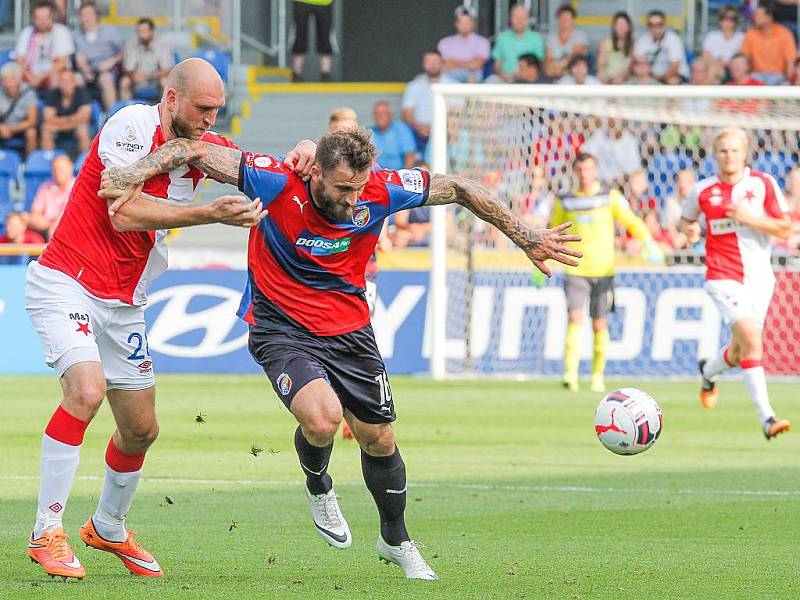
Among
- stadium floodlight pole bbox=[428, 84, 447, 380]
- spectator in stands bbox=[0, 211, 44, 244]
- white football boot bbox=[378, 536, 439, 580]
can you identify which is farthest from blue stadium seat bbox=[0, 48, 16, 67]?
white football boot bbox=[378, 536, 439, 580]

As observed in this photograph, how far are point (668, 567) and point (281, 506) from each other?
2.69 metres

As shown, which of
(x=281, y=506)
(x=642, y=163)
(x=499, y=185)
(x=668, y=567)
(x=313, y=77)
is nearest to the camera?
(x=668, y=567)

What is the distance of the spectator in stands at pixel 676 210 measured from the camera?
60.9 feet

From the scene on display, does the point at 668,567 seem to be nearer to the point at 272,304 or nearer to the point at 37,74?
the point at 272,304

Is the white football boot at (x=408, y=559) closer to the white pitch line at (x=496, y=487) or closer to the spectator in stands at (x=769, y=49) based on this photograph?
the white pitch line at (x=496, y=487)

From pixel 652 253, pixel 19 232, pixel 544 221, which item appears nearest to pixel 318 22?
pixel 19 232

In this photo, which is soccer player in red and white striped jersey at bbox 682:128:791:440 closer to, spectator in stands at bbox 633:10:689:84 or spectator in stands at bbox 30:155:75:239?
spectator in stands at bbox 633:10:689:84

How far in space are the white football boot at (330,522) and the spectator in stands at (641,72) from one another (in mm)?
15171

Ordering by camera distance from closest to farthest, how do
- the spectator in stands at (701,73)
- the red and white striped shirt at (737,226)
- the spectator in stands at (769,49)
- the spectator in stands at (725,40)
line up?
the red and white striped shirt at (737,226) → the spectator in stands at (769,49) → the spectator in stands at (701,73) → the spectator in stands at (725,40)

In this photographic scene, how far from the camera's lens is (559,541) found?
7.46m

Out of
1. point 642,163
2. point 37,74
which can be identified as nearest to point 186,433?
point 642,163

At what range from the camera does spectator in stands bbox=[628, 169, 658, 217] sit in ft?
63.2

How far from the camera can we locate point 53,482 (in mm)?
6219

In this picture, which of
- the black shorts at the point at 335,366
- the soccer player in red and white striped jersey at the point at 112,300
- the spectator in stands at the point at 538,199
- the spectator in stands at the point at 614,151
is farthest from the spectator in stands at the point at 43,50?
the black shorts at the point at 335,366
